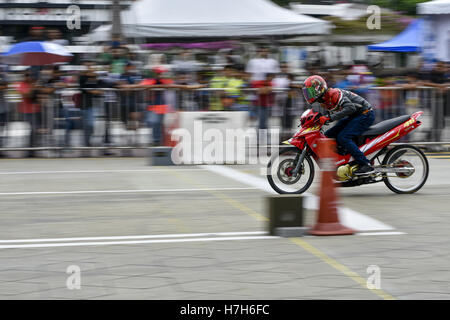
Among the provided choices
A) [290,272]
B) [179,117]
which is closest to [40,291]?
[290,272]

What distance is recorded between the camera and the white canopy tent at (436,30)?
719 inches

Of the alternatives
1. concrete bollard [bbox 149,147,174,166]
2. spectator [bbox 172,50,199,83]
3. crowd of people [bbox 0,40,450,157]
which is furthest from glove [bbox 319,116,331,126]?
spectator [bbox 172,50,199,83]

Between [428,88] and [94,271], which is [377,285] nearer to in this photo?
[94,271]

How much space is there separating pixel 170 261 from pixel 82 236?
55.3 inches

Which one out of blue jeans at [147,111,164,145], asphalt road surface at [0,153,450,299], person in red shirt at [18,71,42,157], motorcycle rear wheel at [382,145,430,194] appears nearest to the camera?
asphalt road surface at [0,153,450,299]

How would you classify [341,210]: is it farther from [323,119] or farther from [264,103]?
[264,103]

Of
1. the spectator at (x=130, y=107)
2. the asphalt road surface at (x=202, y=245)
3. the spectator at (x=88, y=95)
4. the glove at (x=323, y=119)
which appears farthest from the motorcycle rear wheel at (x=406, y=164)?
the spectator at (x=88, y=95)

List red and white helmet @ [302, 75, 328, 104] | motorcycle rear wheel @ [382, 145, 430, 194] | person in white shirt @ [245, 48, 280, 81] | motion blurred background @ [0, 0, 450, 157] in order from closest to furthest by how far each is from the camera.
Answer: red and white helmet @ [302, 75, 328, 104] < motorcycle rear wheel @ [382, 145, 430, 194] < motion blurred background @ [0, 0, 450, 157] < person in white shirt @ [245, 48, 280, 81]

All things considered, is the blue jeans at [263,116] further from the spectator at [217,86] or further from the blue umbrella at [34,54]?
the blue umbrella at [34,54]

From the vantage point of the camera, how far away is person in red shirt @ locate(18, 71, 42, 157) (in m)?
14.0

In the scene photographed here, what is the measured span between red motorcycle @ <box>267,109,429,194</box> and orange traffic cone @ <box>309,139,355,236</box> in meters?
2.30

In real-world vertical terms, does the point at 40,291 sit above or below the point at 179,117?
below

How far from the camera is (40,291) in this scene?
201 inches

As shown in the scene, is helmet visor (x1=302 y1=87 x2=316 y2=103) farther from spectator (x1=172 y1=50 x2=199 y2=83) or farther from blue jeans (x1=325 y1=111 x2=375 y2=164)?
spectator (x1=172 y1=50 x2=199 y2=83)
